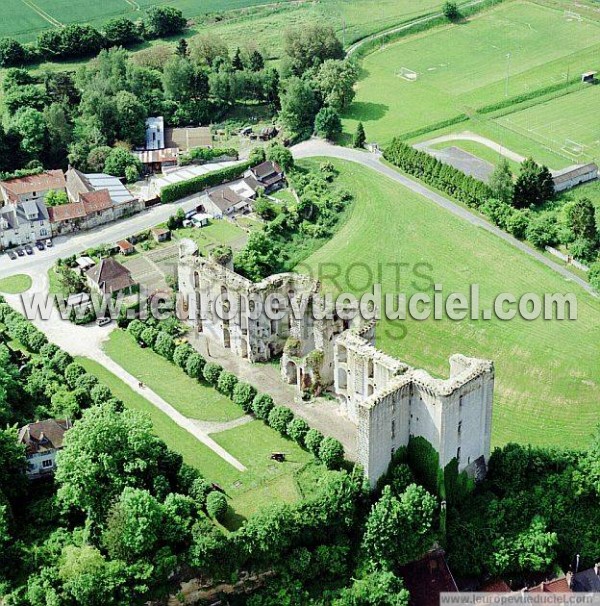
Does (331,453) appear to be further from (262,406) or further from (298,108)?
(298,108)

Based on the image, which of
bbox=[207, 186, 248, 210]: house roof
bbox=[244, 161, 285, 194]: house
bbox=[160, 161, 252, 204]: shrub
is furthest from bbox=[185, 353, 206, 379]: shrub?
bbox=[244, 161, 285, 194]: house

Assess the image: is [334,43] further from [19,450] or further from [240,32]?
[19,450]

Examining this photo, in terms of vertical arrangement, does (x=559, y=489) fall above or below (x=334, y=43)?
below

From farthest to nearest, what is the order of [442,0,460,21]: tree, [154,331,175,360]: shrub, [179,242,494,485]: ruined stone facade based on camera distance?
[442,0,460,21]: tree, [154,331,175,360]: shrub, [179,242,494,485]: ruined stone facade

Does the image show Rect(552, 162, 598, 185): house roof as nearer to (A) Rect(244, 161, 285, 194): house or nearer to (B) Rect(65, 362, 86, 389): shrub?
(A) Rect(244, 161, 285, 194): house

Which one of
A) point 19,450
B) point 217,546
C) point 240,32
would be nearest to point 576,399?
point 217,546

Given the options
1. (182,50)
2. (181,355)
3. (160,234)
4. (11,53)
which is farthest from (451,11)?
(181,355)
